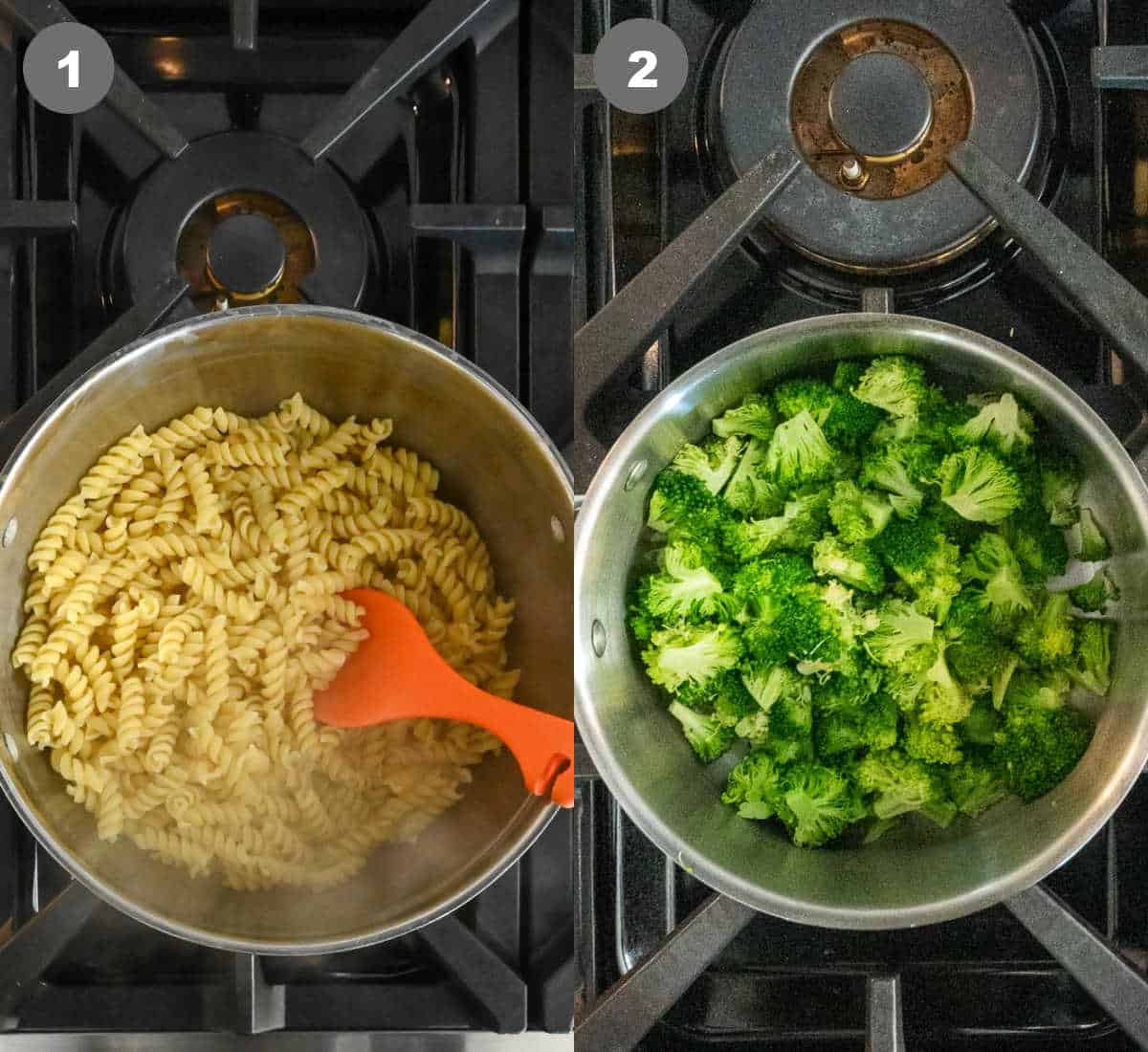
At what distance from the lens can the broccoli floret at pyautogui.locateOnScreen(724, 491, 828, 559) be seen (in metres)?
0.72

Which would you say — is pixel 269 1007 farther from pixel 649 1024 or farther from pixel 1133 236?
pixel 1133 236

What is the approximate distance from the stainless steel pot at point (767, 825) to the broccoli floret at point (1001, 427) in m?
0.01

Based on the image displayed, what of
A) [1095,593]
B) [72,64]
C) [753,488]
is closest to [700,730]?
[753,488]

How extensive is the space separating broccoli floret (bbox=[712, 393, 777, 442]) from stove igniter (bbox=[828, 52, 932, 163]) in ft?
0.57

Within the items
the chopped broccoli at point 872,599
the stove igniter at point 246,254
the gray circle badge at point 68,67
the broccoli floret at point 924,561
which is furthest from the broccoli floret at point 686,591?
the gray circle badge at point 68,67

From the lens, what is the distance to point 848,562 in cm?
70

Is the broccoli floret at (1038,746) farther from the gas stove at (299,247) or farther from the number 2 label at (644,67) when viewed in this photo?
the number 2 label at (644,67)

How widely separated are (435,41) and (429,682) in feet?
1.39

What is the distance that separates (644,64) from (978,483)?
35 centimetres

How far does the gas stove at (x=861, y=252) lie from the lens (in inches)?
28.4

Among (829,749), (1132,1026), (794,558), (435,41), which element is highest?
(435,41)

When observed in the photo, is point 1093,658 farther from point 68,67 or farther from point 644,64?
point 68,67

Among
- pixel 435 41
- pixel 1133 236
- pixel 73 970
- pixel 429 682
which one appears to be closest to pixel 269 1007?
pixel 73 970

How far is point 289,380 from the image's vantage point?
77 centimetres
